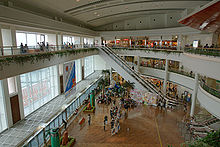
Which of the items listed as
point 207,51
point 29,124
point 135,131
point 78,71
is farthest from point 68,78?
point 207,51

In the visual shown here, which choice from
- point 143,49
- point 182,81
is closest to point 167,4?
point 143,49

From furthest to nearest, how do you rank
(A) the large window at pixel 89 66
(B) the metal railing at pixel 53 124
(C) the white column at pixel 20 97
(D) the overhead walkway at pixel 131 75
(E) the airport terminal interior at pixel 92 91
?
(A) the large window at pixel 89 66 → (D) the overhead walkway at pixel 131 75 → (C) the white column at pixel 20 97 → (E) the airport terminal interior at pixel 92 91 → (B) the metal railing at pixel 53 124

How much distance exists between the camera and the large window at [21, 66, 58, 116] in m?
13.5

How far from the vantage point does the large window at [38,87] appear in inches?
533

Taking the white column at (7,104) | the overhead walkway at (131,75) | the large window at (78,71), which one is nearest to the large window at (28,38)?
the white column at (7,104)

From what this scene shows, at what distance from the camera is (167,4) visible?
20484mm

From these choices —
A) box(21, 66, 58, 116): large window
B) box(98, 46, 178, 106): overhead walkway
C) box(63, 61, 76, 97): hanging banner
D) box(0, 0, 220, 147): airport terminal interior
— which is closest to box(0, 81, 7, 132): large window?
box(0, 0, 220, 147): airport terminal interior

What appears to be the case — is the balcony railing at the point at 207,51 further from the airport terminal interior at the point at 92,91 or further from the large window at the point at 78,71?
the large window at the point at 78,71

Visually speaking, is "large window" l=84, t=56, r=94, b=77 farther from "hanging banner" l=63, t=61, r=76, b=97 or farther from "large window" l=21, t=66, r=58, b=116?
"hanging banner" l=63, t=61, r=76, b=97

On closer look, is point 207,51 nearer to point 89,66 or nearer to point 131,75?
point 131,75

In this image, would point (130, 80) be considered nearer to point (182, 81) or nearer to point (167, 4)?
point (182, 81)

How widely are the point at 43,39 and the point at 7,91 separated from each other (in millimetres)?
7702

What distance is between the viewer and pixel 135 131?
11.8 metres

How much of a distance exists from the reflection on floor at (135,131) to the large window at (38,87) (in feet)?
15.3
